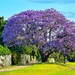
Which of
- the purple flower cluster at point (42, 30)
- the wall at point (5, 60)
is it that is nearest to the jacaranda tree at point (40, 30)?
the purple flower cluster at point (42, 30)

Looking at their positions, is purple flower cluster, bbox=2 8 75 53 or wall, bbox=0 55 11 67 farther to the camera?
purple flower cluster, bbox=2 8 75 53

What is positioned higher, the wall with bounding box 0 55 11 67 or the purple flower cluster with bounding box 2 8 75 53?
the purple flower cluster with bounding box 2 8 75 53

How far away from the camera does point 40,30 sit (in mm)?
49875

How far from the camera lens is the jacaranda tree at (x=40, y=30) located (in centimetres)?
4947

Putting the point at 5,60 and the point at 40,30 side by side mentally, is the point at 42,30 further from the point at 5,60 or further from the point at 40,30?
the point at 5,60

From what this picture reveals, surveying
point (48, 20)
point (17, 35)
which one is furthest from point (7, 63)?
point (48, 20)

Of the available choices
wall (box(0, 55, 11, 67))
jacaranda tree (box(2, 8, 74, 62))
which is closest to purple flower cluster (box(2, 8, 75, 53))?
jacaranda tree (box(2, 8, 74, 62))

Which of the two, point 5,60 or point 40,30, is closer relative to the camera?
point 5,60

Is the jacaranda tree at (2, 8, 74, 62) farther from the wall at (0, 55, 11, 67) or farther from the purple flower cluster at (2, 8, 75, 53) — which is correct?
the wall at (0, 55, 11, 67)

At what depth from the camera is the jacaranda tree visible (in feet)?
162

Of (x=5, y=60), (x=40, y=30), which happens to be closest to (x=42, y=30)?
(x=40, y=30)

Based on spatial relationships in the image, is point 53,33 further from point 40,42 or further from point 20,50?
point 20,50

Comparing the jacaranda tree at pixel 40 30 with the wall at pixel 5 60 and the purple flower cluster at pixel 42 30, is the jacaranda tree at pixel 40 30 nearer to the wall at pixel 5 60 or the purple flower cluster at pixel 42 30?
the purple flower cluster at pixel 42 30

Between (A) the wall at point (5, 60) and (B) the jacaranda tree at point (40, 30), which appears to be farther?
(B) the jacaranda tree at point (40, 30)
